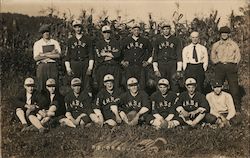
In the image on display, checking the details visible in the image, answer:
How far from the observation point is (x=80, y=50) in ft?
25.7

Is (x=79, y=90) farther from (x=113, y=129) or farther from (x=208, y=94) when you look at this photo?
(x=208, y=94)

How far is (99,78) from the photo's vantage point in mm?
7832

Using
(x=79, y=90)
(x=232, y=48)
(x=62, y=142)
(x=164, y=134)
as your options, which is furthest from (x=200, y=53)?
(x=62, y=142)

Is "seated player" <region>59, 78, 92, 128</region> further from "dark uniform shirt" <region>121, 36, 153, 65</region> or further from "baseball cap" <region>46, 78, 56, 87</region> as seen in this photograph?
"dark uniform shirt" <region>121, 36, 153, 65</region>

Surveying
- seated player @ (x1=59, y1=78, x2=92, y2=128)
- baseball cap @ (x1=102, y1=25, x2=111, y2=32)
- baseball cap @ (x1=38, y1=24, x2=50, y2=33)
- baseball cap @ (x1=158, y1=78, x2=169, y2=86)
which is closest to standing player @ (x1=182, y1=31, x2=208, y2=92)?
baseball cap @ (x1=158, y1=78, x2=169, y2=86)

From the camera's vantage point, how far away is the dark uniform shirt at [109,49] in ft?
25.7

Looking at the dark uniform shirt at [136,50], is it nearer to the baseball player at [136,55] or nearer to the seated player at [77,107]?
the baseball player at [136,55]

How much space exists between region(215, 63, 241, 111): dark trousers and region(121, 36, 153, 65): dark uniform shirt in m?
0.96

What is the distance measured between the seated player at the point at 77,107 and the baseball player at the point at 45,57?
31cm

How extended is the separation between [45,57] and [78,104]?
2.50ft

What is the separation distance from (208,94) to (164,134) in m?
0.84

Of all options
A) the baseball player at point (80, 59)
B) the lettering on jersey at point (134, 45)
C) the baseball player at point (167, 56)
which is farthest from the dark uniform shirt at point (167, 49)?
the baseball player at point (80, 59)

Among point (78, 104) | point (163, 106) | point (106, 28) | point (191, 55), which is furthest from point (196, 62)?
point (78, 104)

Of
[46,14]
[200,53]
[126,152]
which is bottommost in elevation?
[126,152]
